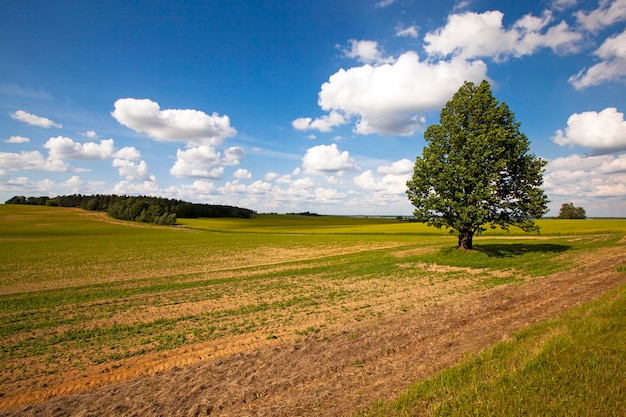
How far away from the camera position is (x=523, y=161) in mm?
25781

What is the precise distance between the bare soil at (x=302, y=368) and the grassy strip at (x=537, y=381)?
0.75 metres

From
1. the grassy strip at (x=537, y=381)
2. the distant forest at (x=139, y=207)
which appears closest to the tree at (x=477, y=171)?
the grassy strip at (x=537, y=381)

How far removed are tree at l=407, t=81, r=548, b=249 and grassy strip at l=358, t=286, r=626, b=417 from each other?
19.2m

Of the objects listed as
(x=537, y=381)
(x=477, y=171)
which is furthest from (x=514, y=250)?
(x=537, y=381)

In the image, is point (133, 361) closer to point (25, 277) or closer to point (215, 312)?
point (215, 312)

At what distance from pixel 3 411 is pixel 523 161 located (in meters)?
31.6

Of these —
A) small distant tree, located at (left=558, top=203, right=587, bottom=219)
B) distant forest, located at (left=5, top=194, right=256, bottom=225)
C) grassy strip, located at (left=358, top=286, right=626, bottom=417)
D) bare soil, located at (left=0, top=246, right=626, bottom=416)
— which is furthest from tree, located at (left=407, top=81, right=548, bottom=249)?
small distant tree, located at (left=558, top=203, right=587, bottom=219)

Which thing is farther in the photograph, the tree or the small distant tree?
the small distant tree

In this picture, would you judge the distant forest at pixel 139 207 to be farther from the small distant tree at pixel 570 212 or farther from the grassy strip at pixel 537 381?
the small distant tree at pixel 570 212

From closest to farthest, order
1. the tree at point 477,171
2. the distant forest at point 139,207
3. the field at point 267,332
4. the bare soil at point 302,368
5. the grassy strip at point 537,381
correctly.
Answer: the grassy strip at point 537,381
the bare soil at point 302,368
the field at point 267,332
the tree at point 477,171
the distant forest at point 139,207

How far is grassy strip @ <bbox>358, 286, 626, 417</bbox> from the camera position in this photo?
15.0 ft

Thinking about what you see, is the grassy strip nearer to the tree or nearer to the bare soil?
the bare soil

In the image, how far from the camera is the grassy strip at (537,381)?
4570mm

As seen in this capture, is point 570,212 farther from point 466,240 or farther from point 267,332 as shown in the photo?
point 267,332
